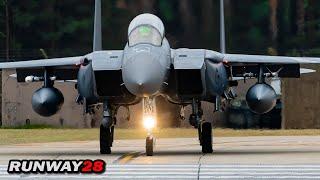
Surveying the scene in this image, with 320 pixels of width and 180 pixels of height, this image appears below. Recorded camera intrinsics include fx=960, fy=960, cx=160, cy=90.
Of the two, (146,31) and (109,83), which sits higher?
(146,31)

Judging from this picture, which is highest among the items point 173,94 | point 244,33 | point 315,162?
Result: point 244,33

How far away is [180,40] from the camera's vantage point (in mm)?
28500

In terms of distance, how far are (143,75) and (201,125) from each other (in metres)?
3.62

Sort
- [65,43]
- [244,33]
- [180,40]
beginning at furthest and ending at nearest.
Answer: [65,43]
[244,33]
[180,40]

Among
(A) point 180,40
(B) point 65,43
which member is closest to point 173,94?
(A) point 180,40

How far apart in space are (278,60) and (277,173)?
7374mm

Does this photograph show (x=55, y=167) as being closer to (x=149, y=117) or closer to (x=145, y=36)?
(x=149, y=117)

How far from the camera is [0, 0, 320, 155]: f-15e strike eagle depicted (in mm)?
19312

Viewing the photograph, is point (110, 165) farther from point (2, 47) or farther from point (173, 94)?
point (2, 47)

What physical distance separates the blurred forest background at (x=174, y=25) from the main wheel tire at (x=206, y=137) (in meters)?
6.20

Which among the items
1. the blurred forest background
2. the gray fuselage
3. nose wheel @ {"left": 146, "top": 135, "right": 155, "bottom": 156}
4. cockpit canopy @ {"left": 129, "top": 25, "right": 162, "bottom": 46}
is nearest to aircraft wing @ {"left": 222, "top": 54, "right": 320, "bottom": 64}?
cockpit canopy @ {"left": 129, "top": 25, "right": 162, "bottom": 46}

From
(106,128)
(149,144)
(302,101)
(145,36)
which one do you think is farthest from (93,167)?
(302,101)

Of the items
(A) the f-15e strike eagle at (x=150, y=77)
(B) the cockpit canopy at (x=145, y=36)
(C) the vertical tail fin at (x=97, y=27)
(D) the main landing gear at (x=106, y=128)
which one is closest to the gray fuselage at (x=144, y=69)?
(A) the f-15e strike eagle at (x=150, y=77)

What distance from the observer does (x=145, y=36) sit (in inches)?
790
